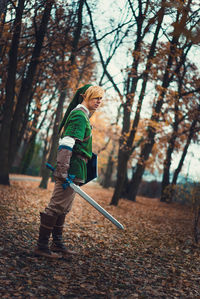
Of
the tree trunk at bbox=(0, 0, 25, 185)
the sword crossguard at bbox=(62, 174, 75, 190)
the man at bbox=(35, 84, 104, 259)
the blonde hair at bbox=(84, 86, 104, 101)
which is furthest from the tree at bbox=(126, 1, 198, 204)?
the sword crossguard at bbox=(62, 174, 75, 190)

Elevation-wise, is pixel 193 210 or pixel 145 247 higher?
pixel 193 210

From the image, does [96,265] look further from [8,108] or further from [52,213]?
[8,108]

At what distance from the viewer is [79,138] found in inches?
148

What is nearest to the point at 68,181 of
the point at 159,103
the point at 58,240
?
the point at 58,240

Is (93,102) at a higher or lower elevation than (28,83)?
lower

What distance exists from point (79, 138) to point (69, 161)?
0.32m

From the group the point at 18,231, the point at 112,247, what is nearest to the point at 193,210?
the point at 112,247

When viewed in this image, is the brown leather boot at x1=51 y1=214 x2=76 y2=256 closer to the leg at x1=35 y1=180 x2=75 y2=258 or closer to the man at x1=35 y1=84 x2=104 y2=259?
the man at x1=35 y1=84 x2=104 y2=259

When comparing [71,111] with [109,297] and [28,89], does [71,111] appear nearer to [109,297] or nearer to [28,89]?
[109,297]

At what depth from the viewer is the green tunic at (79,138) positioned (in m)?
3.80

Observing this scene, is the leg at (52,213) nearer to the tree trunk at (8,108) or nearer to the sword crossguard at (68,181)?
the sword crossguard at (68,181)

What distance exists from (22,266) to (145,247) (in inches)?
117

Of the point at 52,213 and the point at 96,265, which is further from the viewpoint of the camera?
the point at 96,265

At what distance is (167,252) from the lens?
18.6 feet
